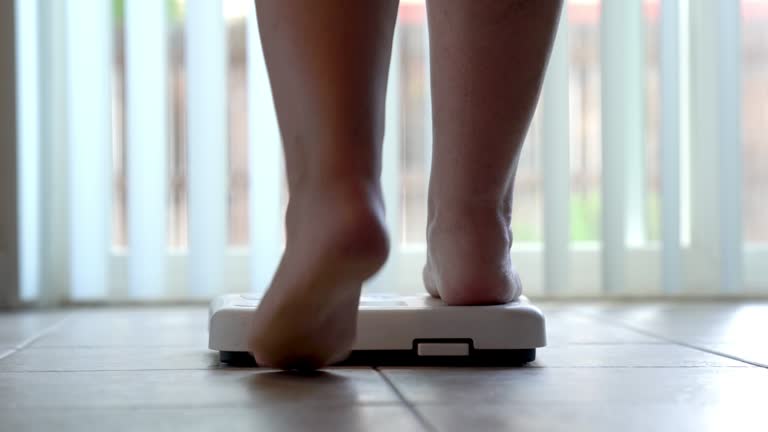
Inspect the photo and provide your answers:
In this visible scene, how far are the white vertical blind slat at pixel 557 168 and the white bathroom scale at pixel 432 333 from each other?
1.21 meters

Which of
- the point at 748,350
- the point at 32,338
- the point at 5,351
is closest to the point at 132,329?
the point at 32,338

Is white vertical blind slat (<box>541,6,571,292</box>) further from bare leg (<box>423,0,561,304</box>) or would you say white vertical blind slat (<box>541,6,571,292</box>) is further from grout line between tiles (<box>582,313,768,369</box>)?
bare leg (<box>423,0,561,304</box>)

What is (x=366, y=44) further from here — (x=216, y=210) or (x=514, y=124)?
(x=216, y=210)

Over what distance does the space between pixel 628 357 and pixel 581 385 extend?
248 millimetres

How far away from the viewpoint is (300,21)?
2.88 ft

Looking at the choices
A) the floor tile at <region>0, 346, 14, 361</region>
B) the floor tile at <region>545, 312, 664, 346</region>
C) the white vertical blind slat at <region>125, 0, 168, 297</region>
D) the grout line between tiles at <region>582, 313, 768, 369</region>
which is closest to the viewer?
the grout line between tiles at <region>582, 313, 768, 369</region>

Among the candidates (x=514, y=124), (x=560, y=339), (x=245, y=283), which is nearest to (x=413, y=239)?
(x=245, y=283)

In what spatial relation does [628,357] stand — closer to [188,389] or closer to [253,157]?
[188,389]

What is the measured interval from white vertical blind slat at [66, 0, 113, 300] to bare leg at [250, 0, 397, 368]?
1433 mm

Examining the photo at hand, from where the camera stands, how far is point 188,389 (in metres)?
0.92

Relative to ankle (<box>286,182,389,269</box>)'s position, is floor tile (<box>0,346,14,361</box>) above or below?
below

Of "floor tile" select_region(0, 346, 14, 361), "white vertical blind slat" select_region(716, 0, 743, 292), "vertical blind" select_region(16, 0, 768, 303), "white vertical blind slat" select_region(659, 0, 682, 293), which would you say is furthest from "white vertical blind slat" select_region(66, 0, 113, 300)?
"white vertical blind slat" select_region(716, 0, 743, 292)

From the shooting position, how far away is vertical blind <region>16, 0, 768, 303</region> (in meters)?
2.24

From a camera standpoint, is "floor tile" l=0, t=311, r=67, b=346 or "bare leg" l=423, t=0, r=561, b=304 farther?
"floor tile" l=0, t=311, r=67, b=346
